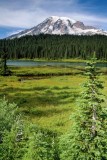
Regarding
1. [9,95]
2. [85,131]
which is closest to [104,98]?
[85,131]

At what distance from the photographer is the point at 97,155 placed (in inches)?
582

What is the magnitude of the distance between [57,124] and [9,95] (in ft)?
79.6

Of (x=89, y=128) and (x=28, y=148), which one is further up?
(x=89, y=128)

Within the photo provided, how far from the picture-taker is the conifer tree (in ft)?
49.1

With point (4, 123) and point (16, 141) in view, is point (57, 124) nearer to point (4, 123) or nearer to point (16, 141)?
point (4, 123)

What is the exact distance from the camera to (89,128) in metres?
15.2

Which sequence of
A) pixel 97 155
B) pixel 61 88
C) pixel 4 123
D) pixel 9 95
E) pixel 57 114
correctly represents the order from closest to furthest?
pixel 97 155
pixel 4 123
pixel 57 114
pixel 9 95
pixel 61 88

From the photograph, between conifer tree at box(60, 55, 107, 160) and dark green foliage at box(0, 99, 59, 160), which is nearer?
dark green foliage at box(0, 99, 59, 160)

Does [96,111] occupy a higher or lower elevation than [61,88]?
higher

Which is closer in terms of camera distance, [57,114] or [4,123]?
[4,123]

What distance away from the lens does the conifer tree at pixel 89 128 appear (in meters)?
15.0

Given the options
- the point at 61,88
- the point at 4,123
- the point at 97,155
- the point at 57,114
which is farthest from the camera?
the point at 61,88

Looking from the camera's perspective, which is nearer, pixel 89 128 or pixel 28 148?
pixel 28 148

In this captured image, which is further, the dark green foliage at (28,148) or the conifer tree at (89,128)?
the conifer tree at (89,128)
